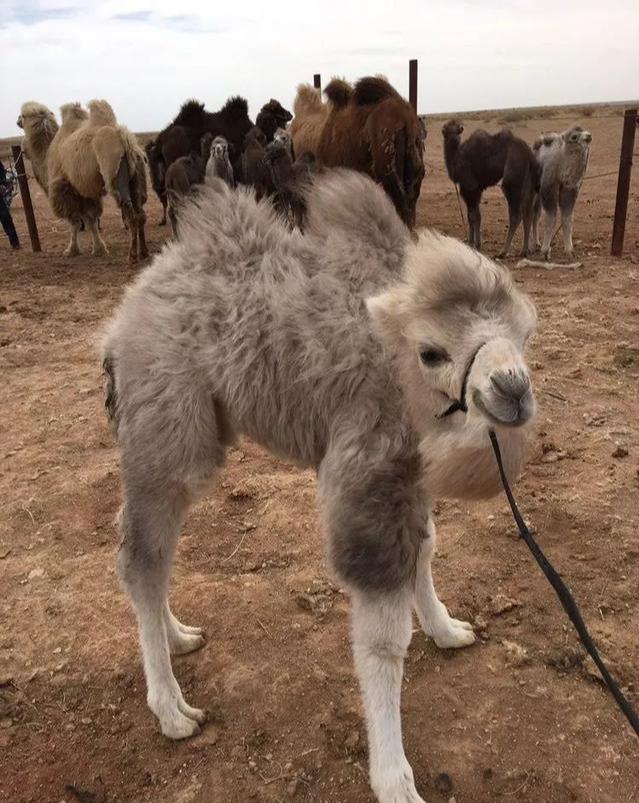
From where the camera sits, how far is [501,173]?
9750 millimetres

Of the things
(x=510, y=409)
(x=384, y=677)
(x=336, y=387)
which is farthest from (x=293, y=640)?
(x=510, y=409)

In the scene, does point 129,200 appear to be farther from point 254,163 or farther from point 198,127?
point 254,163

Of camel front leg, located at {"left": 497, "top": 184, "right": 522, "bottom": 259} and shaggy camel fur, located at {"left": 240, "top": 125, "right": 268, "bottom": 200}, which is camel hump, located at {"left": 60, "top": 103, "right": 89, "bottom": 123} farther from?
camel front leg, located at {"left": 497, "top": 184, "right": 522, "bottom": 259}

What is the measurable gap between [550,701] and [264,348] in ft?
5.79

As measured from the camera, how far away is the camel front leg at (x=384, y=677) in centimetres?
219

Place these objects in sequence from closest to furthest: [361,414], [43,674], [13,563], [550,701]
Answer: [361,414], [550,701], [43,674], [13,563]

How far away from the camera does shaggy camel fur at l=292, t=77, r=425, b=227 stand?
935 centimetres

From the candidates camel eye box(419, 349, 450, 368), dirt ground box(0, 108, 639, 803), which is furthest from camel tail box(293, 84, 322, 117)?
camel eye box(419, 349, 450, 368)

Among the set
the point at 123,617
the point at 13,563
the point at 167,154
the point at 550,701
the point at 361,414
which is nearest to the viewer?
the point at 361,414

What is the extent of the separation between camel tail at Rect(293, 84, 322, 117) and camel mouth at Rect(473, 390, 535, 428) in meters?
11.3

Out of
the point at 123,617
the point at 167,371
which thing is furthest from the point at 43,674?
the point at 167,371

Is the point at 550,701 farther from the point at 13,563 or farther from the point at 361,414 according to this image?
the point at 13,563

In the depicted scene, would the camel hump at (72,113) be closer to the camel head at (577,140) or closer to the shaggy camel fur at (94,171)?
the shaggy camel fur at (94,171)

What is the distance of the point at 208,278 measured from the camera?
2.47m
